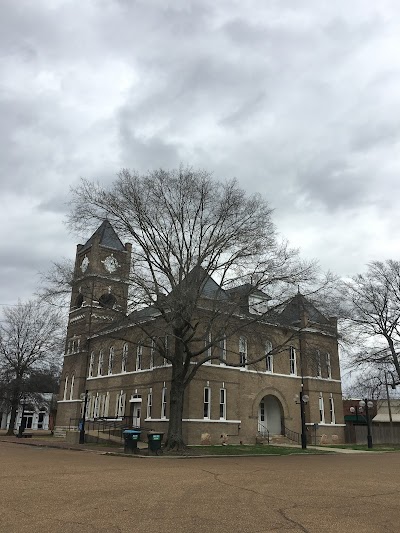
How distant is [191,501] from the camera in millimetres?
8766

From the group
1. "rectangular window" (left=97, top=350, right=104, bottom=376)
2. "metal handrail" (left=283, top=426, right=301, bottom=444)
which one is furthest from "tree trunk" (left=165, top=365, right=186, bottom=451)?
"rectangular window" (left=97, top=350, right=104, bottom=376)

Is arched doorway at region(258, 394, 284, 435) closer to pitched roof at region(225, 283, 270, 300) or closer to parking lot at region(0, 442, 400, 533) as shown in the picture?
pitched roof at region(225, 283, 270, 300)

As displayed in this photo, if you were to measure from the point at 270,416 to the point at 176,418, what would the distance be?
1585 cm

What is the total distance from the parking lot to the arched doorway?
23.0m

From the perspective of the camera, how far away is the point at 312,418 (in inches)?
1475

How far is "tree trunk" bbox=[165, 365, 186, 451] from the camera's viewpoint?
22.8 metres

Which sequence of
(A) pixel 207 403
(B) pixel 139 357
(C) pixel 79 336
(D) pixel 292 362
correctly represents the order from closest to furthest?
(A) pixel 207 403, (C) pixel 79 336, (B) pixel 139 357, (D) pixel 292 362

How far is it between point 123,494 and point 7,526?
10.3 ft

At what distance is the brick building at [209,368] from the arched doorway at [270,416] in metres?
0.08

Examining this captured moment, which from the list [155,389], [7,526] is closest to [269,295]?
[155,389]

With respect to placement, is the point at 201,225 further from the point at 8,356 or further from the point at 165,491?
the point at 8,356

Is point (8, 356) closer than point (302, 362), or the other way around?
point (302, 362)

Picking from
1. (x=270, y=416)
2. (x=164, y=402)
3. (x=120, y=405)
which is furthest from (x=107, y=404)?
(x=270, y=416)

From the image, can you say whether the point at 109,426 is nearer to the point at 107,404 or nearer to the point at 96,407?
the point at 107,404
